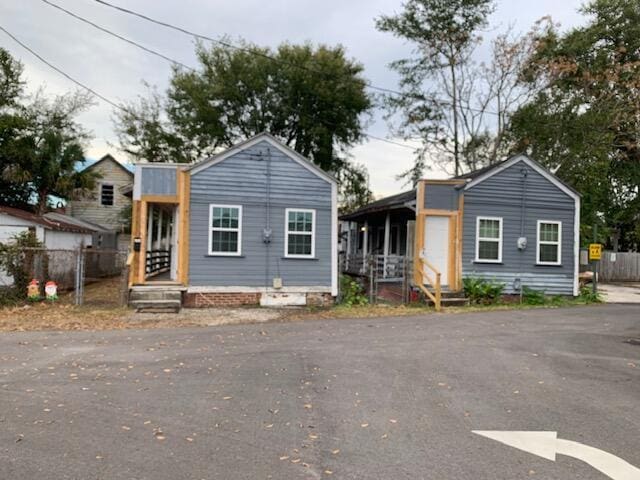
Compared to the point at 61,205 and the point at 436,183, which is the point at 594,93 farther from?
the point at 61,205

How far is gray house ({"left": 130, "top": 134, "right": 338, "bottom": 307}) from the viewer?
13.5 metres

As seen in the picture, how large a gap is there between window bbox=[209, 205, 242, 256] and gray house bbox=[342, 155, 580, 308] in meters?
4.33

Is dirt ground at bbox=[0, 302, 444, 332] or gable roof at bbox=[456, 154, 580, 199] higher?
gable roof at bbox=[456, 154, 580, 199]

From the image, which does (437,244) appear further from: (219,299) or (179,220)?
(179,220)

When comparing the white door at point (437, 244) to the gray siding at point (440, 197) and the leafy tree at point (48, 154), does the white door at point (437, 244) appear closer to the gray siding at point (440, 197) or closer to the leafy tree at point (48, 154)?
the gray siding at point (440, 197)

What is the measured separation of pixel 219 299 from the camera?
13.7 metres

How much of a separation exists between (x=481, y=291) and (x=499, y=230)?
83.1 inches

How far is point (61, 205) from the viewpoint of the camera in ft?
96.2

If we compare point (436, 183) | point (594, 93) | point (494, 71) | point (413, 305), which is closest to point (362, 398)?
point (413, 305)

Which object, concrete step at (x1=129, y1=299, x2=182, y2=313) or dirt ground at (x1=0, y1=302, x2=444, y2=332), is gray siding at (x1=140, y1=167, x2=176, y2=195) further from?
dirt ground at (x1=0, y1=302, x2=444, y2=332)

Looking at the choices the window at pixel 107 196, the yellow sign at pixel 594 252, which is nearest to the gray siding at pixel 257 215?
the yellow sign at pixel 594 252

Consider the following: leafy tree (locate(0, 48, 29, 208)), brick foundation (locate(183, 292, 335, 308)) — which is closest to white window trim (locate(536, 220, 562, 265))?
brick foundation (locate(183, 292, 335, 308))

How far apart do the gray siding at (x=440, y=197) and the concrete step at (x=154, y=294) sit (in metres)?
7.67

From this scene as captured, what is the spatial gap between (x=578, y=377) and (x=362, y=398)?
3114mm
